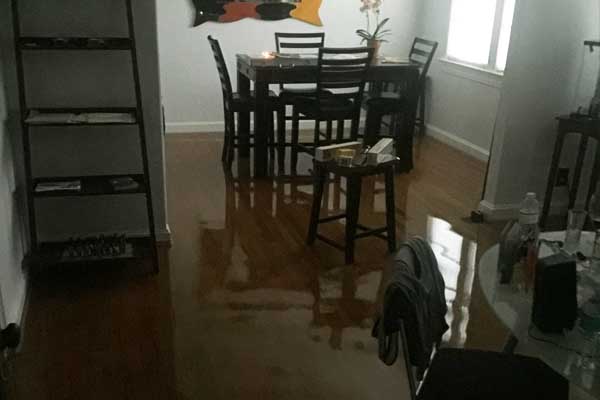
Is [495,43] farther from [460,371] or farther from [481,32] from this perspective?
[460,371]

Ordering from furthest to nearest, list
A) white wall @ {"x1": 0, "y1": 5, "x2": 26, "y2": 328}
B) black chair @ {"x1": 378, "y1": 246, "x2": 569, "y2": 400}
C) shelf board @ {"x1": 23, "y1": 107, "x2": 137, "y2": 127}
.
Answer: shelf board @ {"x1": 23, "y1": 107, "x2": 137, "y2": 127} < white wall @ {"x1": 0, "y1": 5, "x2": 26, "y2": 328} < black chair @ {"x1": 378, "y1": 246, "x2": 569, "y2": 400}

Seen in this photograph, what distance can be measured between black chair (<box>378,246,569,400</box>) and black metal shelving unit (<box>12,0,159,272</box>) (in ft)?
5.70

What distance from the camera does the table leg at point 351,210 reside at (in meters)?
3.17

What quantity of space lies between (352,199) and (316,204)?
28cm

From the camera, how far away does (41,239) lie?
3.26 metres

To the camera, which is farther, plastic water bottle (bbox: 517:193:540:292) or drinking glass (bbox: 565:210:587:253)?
drinking glass (bbox: 565:210:587:253)

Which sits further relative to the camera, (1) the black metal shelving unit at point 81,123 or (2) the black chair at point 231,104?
(2) the black chair at point 231,104

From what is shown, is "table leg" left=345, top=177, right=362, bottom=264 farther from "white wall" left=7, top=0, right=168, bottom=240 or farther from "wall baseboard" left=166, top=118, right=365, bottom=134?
"wall baseboard" left=166, top=118, right=365, bottom=134

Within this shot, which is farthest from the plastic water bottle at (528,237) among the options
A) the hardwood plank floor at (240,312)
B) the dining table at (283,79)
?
the dining table at (283,79)

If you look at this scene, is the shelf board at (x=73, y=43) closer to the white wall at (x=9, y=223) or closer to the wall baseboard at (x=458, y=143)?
the white wall at (x=9, y=223)

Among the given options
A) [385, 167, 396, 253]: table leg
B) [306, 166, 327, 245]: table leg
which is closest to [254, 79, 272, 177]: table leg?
[306, 166, 327, 245]: table leg

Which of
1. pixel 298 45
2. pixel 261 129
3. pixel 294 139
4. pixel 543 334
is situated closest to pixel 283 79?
pixel 261 129

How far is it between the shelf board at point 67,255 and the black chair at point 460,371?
1.78 m

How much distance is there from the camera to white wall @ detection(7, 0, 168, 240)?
3.01 m
